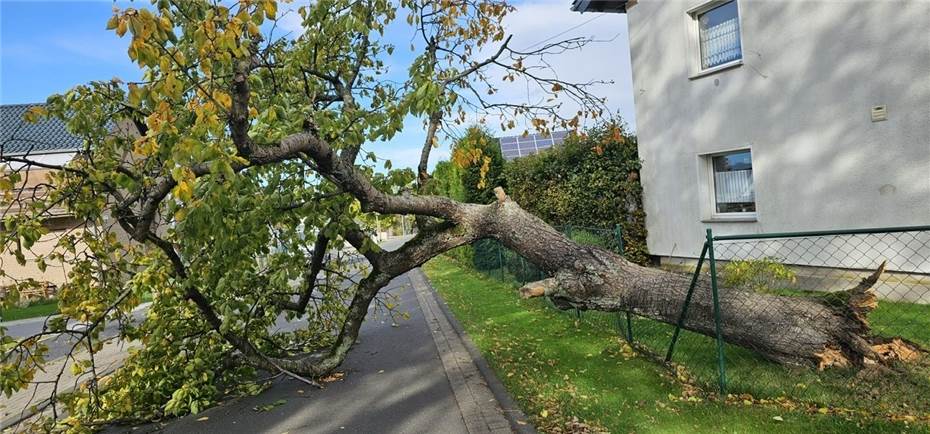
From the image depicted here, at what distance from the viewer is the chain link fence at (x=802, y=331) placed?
398cm

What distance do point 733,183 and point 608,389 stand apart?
6.52m

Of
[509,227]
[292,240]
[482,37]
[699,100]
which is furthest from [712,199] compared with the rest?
[292,240]

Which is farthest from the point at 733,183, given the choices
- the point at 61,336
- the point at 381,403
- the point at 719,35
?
the point at 61,336

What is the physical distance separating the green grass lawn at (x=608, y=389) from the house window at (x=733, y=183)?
391 centimetres

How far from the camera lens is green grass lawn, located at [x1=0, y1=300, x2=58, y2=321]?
17016 mm

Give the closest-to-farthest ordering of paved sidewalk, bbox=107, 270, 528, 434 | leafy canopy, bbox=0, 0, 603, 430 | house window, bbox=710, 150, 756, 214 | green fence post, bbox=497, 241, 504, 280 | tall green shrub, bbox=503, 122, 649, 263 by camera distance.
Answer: leafy canopy, bbox=0, 0, 603, 430 → paved sidewalk, bbox=107, 270, 528, 434 → house window, bbox=710, 150, 756, 214 → tall green shrub, bbox=503, 122, 649, 263 → green fence post, bbox=497, 241, 504, 280

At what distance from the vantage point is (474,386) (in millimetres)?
5484

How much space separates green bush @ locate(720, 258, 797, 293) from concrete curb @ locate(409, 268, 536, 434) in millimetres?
2274

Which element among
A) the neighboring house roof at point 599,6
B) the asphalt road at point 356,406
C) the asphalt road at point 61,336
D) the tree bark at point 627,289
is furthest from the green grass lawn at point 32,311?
the neighboring house roof at point 599,6

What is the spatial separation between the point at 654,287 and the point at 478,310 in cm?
520

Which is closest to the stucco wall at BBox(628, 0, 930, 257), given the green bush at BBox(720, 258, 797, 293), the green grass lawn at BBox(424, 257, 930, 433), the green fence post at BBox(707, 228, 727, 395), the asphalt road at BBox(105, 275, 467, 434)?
the green bush at BBox(720, 258, 797, 293)

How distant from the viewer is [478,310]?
9766mm

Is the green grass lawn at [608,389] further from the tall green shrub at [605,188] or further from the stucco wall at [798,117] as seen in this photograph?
the stucco wall at [798,117]

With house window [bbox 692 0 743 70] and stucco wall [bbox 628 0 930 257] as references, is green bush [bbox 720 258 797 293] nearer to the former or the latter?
stucco wall [bbox 628 0 930 257]
